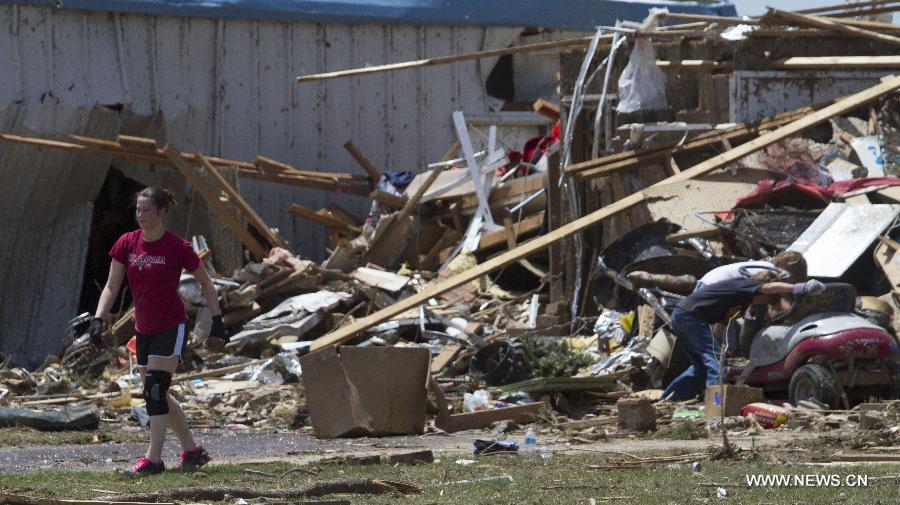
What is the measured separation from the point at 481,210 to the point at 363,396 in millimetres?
8312

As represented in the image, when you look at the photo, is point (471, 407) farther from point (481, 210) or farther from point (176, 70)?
point (176, 70)

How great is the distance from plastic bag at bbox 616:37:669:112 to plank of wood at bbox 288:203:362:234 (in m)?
5.25

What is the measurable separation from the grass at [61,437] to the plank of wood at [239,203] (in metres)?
6.87

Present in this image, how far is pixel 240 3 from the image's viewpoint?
2017 centimetres

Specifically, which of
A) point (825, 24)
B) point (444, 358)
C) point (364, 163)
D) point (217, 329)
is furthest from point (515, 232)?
point (217, 329)

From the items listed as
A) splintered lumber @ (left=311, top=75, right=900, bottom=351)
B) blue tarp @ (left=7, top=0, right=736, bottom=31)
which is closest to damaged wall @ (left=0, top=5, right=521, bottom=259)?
blue tarp @ (left=7, top=0, right=736, bottom=31)

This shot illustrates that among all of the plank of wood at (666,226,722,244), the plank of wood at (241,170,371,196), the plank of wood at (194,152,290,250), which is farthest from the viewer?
the plank of wood at (241,170,371,196)

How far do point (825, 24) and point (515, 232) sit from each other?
4.65 metres

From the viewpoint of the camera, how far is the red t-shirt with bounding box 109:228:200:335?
8.79 m

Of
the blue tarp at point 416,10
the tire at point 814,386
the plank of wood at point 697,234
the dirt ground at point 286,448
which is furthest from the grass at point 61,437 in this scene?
the blue tarp at point 416,10

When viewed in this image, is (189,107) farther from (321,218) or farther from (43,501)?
(43,501)

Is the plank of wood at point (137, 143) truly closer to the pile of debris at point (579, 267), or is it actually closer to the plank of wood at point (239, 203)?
the pile of debris at point (579, 267)

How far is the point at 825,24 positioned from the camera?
15523mm

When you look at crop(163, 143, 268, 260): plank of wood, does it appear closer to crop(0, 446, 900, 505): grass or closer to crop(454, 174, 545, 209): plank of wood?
crop(454, 174, 545, 209): plank of wood
